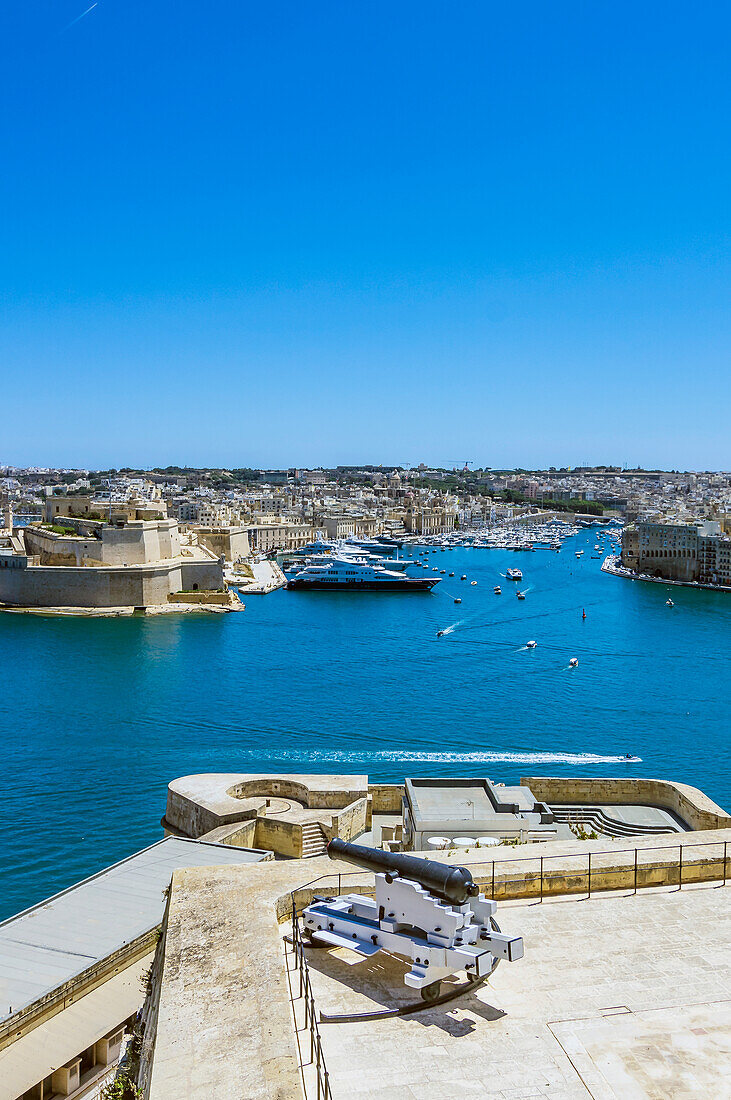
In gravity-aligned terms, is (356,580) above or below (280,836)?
below

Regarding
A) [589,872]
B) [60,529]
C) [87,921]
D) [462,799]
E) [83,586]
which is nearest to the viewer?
[589,872]

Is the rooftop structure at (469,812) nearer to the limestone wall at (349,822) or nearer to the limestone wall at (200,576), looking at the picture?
the limestone wall at (349,822)

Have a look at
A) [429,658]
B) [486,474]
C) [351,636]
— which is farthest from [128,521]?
[486,474]

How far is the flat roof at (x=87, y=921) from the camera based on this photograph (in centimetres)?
512

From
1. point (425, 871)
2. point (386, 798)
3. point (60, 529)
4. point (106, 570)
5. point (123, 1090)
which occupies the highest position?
point (425, 871)

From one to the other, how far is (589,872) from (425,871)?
1.19m

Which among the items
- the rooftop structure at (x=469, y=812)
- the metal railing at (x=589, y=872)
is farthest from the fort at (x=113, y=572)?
the metal railing at (x=589, y=872)

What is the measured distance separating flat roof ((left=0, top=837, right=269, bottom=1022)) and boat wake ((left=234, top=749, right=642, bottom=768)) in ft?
19.3

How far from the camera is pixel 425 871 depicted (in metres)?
2.63

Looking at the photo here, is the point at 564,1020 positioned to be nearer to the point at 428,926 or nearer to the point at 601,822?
the point at 428,926

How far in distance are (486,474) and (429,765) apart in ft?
434

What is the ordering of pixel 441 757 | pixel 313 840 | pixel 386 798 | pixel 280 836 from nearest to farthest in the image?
pixel 313 840
pixel 280 836
pixel 386 798
pixel 441 757

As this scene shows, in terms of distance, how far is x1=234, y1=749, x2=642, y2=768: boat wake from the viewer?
12.5 metres

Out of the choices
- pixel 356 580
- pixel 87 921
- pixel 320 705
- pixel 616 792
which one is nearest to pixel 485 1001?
pixel 87 921
